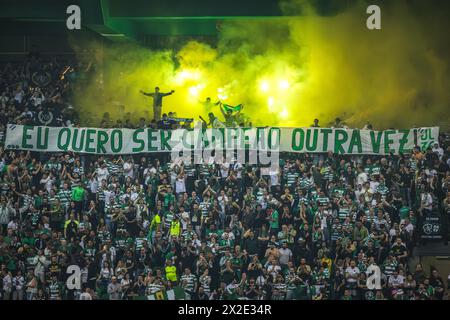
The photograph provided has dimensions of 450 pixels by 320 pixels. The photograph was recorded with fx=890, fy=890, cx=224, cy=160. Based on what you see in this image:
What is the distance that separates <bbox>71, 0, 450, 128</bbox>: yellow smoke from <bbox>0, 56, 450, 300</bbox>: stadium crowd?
5403 mm

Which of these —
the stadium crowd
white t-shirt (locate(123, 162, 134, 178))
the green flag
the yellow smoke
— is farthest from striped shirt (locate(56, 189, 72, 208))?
the yellow smoke

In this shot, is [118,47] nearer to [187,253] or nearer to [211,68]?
[211,68]

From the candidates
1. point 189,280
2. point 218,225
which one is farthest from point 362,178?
point 189,280

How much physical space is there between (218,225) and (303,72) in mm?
8825

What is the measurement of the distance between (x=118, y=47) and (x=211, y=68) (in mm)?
3018

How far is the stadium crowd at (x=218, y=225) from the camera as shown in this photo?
1773 centimetres

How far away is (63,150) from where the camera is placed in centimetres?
2127


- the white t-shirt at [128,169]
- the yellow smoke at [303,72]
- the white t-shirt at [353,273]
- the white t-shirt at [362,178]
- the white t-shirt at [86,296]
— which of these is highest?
the yellow smoke at [303,72]

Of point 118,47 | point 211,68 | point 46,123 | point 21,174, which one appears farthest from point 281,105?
point 21,174

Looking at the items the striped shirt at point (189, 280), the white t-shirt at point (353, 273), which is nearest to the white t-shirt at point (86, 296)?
the striped shirt at point (189, 280)

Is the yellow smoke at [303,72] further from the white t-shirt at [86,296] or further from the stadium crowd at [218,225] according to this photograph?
the white t-shirt at [86,296]

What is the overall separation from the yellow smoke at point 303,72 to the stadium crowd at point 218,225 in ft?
17.7

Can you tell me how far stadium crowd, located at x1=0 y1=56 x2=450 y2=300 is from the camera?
17734mm

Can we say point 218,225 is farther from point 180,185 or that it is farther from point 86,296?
point 86,296
